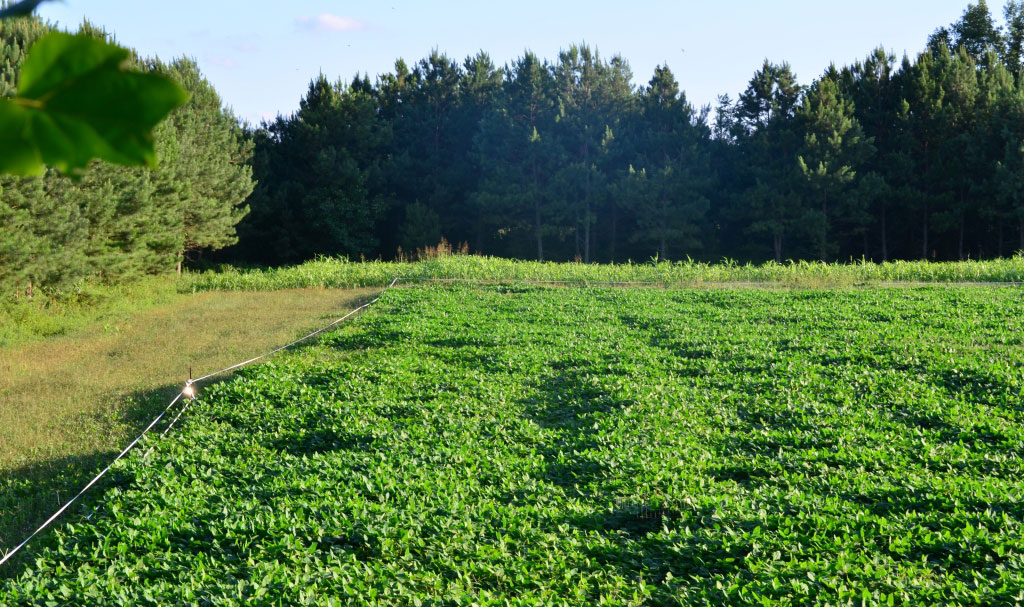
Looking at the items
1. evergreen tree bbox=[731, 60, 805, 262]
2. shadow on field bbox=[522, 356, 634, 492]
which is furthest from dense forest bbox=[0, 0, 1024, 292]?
shadow on field bbox=[522, 356, 634, 492]

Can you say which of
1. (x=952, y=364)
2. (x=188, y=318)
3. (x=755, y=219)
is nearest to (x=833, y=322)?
(x=952, y=364)

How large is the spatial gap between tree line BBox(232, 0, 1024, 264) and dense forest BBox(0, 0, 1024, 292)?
91mm

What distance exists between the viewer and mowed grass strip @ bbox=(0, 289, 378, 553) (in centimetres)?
611

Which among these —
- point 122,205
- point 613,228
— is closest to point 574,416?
point 122,205

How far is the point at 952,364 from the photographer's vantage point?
8.54m

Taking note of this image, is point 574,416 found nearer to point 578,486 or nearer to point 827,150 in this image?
point 578,486

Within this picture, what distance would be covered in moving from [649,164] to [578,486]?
102 ft

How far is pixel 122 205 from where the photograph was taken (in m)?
17.8

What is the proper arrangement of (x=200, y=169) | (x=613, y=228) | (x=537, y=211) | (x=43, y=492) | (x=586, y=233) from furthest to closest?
1. (x=613, y=228)
2. (x=537, y=211)
3. (x=586, y=233)
4. (x=200, y=169)
5. (x=43, y=492)

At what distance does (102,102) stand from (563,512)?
192 inches

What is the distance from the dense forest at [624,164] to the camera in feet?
100

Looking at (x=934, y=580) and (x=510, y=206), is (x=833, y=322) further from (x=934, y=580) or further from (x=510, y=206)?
(x=510, y=206)

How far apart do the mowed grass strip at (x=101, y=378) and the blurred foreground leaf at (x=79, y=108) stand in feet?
18.3

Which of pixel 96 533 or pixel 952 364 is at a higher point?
pixel 952 364
